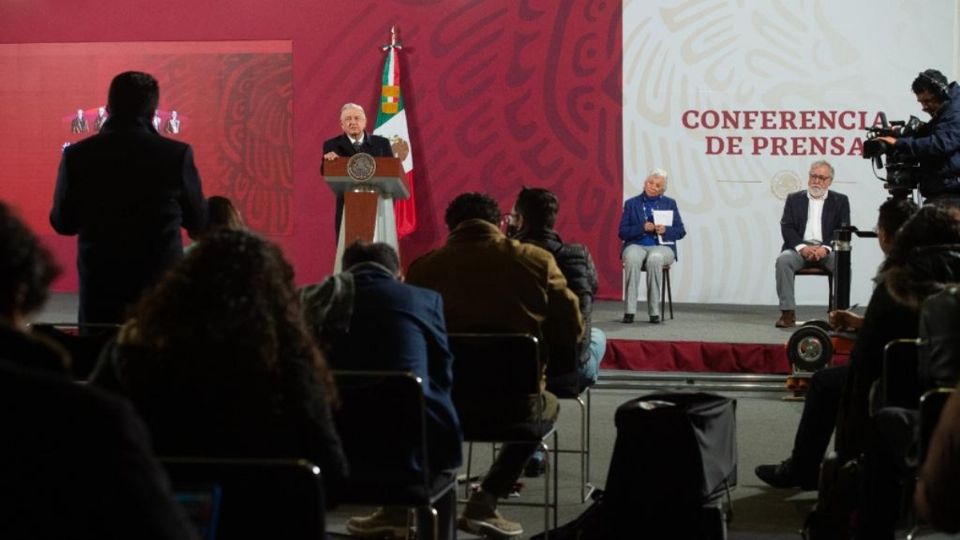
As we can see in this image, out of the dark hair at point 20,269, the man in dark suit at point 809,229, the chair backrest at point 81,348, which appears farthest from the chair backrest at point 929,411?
the man in dark suit at point 809,229

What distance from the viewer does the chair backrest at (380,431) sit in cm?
292

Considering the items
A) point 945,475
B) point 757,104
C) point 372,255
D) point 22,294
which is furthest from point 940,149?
point 22,294

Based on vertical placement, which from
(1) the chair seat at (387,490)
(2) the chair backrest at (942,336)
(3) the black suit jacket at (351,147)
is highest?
(3) the black suit jacket at (351,147)

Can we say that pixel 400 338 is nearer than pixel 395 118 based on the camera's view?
Yes

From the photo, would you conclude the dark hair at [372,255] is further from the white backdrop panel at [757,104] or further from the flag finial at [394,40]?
the flag finial at [394,40]

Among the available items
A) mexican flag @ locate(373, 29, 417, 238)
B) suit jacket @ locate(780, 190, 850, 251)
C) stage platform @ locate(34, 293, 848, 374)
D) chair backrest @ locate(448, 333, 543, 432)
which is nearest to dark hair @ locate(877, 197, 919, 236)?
chair backrest @ locate(448, 333, 543, 432)

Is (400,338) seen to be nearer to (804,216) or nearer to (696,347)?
(696,347)

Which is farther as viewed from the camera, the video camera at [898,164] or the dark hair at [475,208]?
the video camera at [898,164]

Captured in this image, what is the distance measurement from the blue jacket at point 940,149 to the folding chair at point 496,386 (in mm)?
3674

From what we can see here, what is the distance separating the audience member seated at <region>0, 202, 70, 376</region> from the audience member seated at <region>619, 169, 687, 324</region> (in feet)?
25.7

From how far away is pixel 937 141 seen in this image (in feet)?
22.0

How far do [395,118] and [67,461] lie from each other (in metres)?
9.42

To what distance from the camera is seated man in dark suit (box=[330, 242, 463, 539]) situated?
10.3 feet

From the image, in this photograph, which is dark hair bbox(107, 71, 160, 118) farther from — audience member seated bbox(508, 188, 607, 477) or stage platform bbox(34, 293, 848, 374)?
stage platform bbox(34, 293, 848, 374)
